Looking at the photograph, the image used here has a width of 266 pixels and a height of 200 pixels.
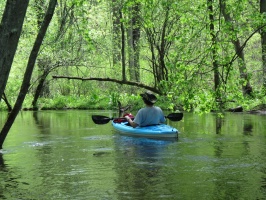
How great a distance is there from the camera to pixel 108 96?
79.4 feet

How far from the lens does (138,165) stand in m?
7.68

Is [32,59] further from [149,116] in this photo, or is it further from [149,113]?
[149,116]

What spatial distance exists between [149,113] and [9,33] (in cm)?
766

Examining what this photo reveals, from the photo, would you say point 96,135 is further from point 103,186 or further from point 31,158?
point 103,186

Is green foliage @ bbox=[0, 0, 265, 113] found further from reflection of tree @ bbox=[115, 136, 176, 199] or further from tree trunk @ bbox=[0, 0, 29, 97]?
tree trunk @ bbox=[0, 0, 29, 97]

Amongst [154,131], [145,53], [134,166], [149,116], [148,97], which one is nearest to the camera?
[134,166]

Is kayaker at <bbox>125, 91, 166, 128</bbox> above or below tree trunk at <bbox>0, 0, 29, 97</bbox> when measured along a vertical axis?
below

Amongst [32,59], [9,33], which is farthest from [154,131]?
[9,33]

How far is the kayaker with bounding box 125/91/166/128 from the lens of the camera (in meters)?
10.6

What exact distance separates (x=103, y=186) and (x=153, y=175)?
960 millimetres

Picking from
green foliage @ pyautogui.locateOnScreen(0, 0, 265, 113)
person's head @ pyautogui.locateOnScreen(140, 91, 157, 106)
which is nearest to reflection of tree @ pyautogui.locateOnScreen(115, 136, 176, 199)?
person's head @ pyautogui.locateOnScreen(140, 91, 157, 106)

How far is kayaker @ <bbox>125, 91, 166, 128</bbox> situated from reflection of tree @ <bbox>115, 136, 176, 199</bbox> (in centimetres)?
44

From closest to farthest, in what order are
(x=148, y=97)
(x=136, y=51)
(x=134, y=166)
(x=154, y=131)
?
(x=134, y=166) → (x=148, y=97) → (x=154, y=131) → (x=136, y=51)

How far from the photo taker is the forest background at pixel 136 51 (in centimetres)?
848
